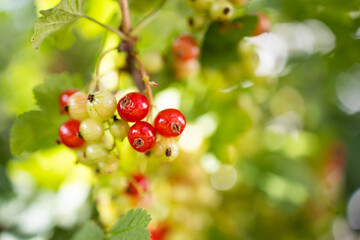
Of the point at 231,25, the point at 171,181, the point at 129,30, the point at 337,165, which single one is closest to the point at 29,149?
the point at 129,30

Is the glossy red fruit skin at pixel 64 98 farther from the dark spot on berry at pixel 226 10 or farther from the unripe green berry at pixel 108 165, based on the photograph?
the dark spot on berry at pixel 226 10

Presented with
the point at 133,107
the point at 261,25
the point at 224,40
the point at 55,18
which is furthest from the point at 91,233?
the point at 261,25

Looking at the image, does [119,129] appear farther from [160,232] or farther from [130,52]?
[160,232]

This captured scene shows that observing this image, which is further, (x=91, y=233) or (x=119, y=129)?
(x=91, y=233)

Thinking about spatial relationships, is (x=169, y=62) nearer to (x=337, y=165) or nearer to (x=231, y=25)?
(x=231, y=25)

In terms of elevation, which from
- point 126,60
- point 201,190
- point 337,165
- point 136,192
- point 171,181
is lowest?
point 337,165

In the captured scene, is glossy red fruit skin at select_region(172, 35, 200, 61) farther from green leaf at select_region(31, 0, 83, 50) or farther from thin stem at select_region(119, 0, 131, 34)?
green leaf at select_region(31, 0, 83, 50)

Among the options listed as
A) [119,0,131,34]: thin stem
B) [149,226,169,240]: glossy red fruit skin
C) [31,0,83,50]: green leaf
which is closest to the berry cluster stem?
[119,0,131,34]: thin stem

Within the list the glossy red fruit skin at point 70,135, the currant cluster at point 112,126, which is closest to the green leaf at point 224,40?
the currant cluster at point 112,126
